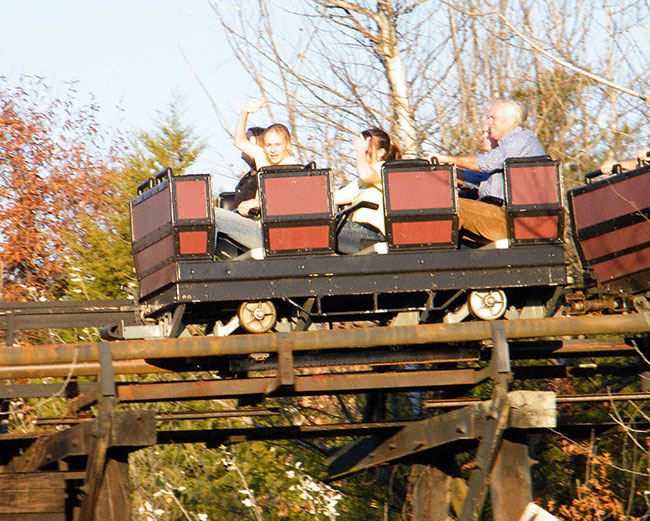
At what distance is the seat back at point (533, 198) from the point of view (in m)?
6.21

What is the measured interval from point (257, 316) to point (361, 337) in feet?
2.16

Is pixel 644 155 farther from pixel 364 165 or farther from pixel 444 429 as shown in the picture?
pixel 444 429

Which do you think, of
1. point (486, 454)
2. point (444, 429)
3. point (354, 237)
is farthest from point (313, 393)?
point (486, 454)

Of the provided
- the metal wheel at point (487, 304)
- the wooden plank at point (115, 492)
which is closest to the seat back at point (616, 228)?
the metal wheel at point (487, 304)

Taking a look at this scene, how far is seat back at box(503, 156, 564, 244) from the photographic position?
621 centimetres

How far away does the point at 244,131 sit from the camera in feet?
22.5

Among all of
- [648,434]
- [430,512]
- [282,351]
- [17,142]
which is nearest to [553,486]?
[648,434]

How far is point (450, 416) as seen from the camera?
601cm

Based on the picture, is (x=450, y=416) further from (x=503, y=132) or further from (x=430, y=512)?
(x=503, y=132)

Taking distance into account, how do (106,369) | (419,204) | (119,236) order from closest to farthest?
(106,369), (419,204), (119,236)

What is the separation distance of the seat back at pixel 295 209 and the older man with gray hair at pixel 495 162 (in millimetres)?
689

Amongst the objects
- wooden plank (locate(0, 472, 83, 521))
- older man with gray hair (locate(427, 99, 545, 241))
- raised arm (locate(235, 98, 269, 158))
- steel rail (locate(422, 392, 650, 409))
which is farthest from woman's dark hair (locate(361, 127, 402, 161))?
wooden plank (locate(0, 472, 83, 521))

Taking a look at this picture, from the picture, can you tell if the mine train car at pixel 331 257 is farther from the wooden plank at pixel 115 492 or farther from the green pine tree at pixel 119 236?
the green pine tree at pixel 119 236

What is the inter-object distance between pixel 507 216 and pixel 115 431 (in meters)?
2.43
